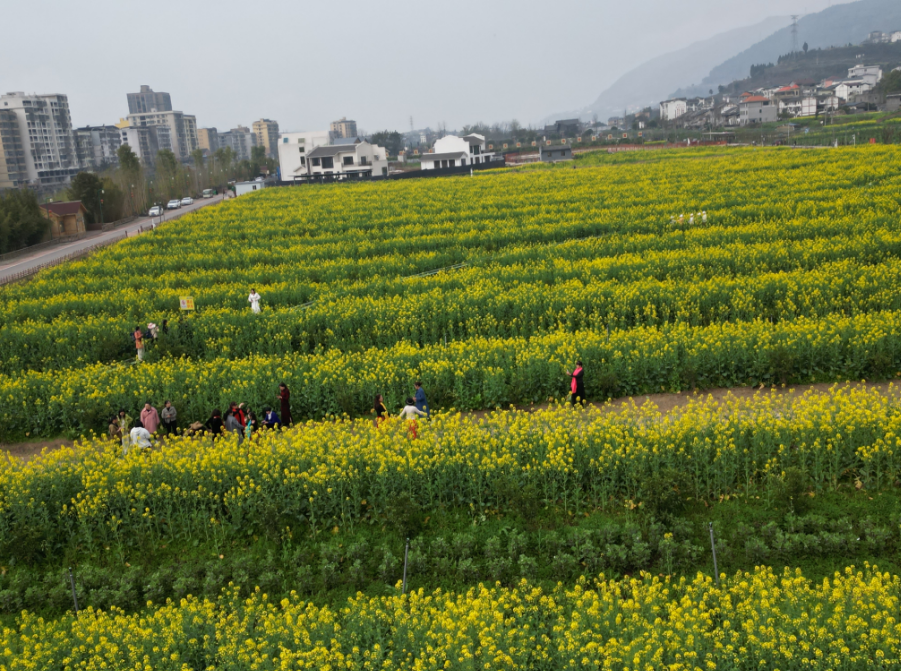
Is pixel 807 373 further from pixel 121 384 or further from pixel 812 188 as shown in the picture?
pixel 812 188

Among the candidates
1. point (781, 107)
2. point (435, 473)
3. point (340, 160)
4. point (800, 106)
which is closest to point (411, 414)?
point (435, 473)

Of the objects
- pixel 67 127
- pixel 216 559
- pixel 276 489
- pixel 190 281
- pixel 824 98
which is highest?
pixel 67 127

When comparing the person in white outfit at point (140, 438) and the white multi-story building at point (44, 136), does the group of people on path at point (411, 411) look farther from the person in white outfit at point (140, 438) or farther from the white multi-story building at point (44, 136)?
the white multi-story building at point (44, 136)

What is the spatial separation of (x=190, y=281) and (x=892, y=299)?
90.1ft

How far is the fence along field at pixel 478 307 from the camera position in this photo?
1702cm

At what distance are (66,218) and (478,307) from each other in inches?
2213

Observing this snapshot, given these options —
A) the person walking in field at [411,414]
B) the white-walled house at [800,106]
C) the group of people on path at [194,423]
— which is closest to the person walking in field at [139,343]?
the group of people on path at [194,423]

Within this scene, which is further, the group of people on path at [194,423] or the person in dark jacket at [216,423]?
the person in dark jacket at [216,423]

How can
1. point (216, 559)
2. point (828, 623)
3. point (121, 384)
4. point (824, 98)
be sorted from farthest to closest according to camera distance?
1. point (824, 98)
2. point (121, 384)
3. point (216, 559)
4. point (828, 623)

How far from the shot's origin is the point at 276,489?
12.3 m

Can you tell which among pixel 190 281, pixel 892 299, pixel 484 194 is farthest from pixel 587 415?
pixel 484 194

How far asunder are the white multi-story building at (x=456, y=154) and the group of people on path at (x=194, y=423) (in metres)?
94.1

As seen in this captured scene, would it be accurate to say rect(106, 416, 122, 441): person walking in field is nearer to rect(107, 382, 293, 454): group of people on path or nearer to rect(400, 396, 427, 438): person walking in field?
rect(107, 382, 293, 454): group of people on path

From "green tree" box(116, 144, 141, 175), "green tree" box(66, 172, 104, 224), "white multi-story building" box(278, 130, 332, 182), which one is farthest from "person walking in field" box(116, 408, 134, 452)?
"white multi-story building" box(278, 130, 332, 182)
